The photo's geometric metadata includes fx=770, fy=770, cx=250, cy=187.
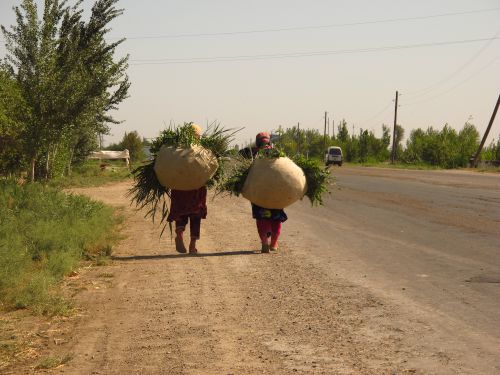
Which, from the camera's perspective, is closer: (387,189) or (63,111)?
(63,111)

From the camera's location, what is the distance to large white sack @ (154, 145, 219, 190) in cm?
1080

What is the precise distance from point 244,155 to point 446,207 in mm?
10285

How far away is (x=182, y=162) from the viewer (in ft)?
35.4

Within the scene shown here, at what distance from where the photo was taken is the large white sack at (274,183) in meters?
10.9

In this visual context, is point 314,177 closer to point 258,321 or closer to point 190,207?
point 190,207

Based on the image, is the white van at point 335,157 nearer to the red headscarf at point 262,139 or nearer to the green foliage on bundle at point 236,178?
the red headscarf at point 262,139

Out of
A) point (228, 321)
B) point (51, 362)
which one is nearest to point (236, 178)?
point (228, 321)

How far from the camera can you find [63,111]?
17.0 m

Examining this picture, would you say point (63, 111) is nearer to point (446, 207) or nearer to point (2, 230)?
point (2, 230)

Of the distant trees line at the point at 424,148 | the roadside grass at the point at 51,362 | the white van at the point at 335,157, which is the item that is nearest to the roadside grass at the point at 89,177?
the distant trees line at the point at 424,148

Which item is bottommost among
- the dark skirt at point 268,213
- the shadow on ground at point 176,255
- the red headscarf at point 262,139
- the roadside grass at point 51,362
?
the shadow on ground at point 176,255

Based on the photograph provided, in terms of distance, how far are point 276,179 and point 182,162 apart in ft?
4.42

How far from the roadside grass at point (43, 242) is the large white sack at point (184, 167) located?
4.92 ft

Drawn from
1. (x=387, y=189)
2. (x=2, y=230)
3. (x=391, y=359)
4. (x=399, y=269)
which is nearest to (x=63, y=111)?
(x=2, y=230)
